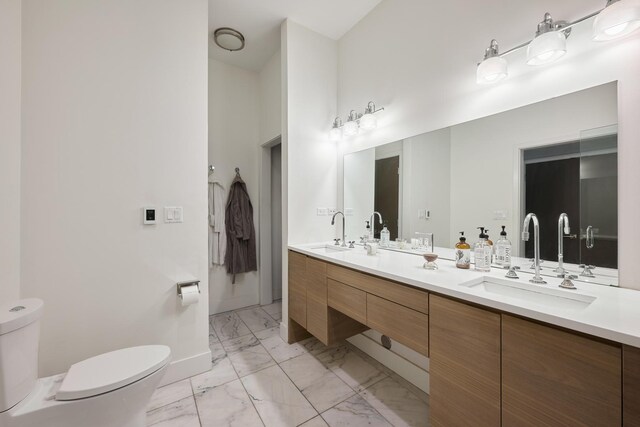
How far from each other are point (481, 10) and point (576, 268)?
1547 millimetres

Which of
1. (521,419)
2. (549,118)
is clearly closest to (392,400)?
(521,419)

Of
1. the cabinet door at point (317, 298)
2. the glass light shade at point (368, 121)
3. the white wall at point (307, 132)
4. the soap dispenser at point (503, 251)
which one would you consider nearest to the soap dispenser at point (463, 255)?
the soap dispenser at point (503, 251)

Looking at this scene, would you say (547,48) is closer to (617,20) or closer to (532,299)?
(617,20)

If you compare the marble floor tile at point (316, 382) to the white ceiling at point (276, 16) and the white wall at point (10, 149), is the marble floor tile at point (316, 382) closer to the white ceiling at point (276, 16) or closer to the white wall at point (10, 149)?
the white wall at point (10, 149)

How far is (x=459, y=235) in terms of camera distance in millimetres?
1691

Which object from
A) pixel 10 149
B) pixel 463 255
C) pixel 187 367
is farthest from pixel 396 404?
pixel 10 149

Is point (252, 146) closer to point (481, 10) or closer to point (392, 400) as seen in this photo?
point (481, 10)

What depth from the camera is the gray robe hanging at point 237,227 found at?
298cm

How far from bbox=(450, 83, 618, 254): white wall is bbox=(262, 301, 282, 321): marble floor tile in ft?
6.78

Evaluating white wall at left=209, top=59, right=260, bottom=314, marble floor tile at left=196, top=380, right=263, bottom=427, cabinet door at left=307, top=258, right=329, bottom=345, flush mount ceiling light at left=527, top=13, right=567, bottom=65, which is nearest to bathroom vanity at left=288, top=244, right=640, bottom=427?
cabinet door at left=307, top=258, right=329, bottom=345

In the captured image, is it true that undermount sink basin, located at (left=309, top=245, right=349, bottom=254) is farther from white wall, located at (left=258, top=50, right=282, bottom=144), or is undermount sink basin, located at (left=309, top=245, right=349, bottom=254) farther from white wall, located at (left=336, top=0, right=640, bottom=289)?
white wall, located at (left=258, top=50, right=282, bottom=144)

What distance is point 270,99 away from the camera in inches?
116

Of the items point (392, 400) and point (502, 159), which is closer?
point (502, 159)

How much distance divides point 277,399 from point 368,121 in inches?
86.3
